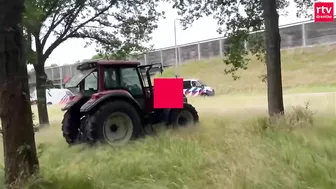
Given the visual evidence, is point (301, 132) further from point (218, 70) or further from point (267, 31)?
point (218, 70)

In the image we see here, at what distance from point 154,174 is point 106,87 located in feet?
14.6

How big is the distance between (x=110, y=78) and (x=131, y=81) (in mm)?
563

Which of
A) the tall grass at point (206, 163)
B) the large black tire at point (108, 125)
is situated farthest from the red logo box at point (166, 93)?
the tall grass at point (206, 163)

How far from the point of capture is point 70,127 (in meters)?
10.5

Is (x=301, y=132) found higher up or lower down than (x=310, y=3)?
lower down

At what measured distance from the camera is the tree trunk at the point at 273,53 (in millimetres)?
10547

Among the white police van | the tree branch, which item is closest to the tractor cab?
the tree branch

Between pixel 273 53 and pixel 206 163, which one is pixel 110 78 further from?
pixel 206 163

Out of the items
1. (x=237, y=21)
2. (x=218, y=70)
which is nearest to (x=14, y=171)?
(x=237, y=21)

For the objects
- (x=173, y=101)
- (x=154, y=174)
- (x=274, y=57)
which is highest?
(x=274, y=57)

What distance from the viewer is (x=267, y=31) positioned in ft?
34.8

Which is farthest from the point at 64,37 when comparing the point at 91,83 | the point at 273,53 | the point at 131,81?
the point at 273,53

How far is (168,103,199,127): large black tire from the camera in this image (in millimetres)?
10555

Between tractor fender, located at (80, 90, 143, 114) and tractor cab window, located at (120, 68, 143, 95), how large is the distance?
43 cm
